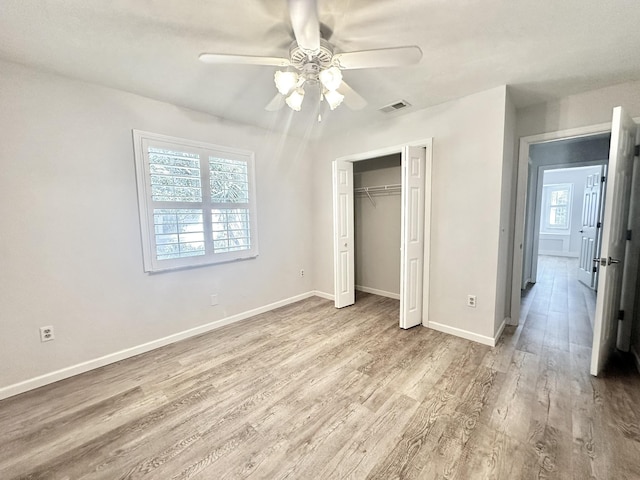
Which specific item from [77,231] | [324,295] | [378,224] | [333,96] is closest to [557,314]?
[378,224]

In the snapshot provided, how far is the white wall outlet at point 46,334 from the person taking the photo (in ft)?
6.88

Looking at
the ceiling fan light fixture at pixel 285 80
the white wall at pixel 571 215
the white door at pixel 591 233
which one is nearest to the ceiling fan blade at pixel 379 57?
the ceiling fan light fixture at pixel 285 80

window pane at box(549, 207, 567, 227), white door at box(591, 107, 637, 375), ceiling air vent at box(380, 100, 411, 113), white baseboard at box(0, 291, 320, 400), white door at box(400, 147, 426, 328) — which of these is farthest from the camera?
window pane at box(549, 207, 567, 227)

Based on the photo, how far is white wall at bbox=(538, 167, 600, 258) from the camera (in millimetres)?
7301

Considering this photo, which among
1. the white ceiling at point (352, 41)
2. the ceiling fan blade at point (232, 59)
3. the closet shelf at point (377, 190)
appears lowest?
the closet shelf at point (377, 190)

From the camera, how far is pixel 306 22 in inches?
47.4

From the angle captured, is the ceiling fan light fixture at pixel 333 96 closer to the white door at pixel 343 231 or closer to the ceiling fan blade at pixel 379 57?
the ceiling fan blade at pixel 379 57

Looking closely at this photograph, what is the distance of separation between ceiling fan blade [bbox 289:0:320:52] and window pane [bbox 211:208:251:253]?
215 centimetres

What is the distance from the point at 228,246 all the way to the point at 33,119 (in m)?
1.91

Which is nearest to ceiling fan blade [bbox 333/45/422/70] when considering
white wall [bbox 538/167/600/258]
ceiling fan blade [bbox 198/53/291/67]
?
ceiling fan blade [bbox 198/53/291/67]

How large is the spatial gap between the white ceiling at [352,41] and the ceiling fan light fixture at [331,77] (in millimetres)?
279

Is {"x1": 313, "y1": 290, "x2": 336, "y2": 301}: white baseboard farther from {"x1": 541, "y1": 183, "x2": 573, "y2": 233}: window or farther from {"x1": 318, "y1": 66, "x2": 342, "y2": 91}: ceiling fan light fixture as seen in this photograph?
{"x1": 541, "y1": 183, "x2": 573, "y2": 233}: window

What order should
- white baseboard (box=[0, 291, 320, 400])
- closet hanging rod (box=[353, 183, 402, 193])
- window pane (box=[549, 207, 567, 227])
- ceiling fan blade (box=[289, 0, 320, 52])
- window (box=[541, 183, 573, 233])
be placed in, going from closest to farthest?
ceiling fan blade (box=[289, 0, 320, 52]), white baseboard (box=[0, 291, 320, 400]), closet hanging rod (box=[353, 183, 402, 193]), window (box=[541, 183, 573, 233]), window pane (box=[549, 207, 567, 227])

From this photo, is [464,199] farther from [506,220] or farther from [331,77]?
[331,77]
